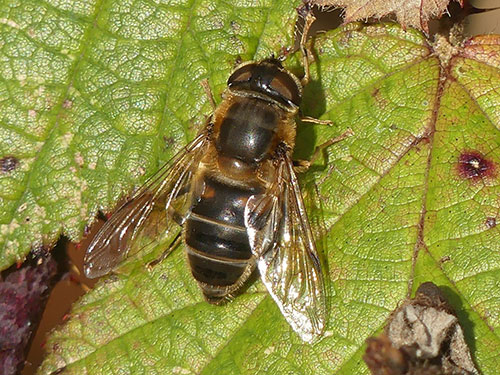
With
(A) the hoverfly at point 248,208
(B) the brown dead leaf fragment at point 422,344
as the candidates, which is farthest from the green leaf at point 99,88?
(B) the brown dead leaf fragment at point 422,344

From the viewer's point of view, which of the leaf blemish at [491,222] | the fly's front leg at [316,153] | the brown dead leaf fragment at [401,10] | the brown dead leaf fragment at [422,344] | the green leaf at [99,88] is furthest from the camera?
the green leaf at [99,88]

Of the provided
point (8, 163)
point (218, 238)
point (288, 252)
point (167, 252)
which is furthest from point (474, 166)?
point (8, 163)

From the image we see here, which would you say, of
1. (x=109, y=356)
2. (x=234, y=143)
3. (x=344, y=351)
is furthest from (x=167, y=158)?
(x=344, y=351)

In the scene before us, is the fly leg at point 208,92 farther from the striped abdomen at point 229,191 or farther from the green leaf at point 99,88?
the striped abdomen at point 229,191

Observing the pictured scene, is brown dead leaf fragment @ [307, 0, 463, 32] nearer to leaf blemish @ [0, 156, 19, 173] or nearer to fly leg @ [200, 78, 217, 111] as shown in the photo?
fly leg @ [200, 78, 217, 111]

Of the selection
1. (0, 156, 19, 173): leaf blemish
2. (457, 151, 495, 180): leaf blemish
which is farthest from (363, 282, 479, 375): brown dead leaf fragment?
(0, 156, 19, 173): leaf blemish

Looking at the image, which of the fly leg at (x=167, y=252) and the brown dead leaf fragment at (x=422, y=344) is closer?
the brown dead leaf fragment at (x=422, y=344)
